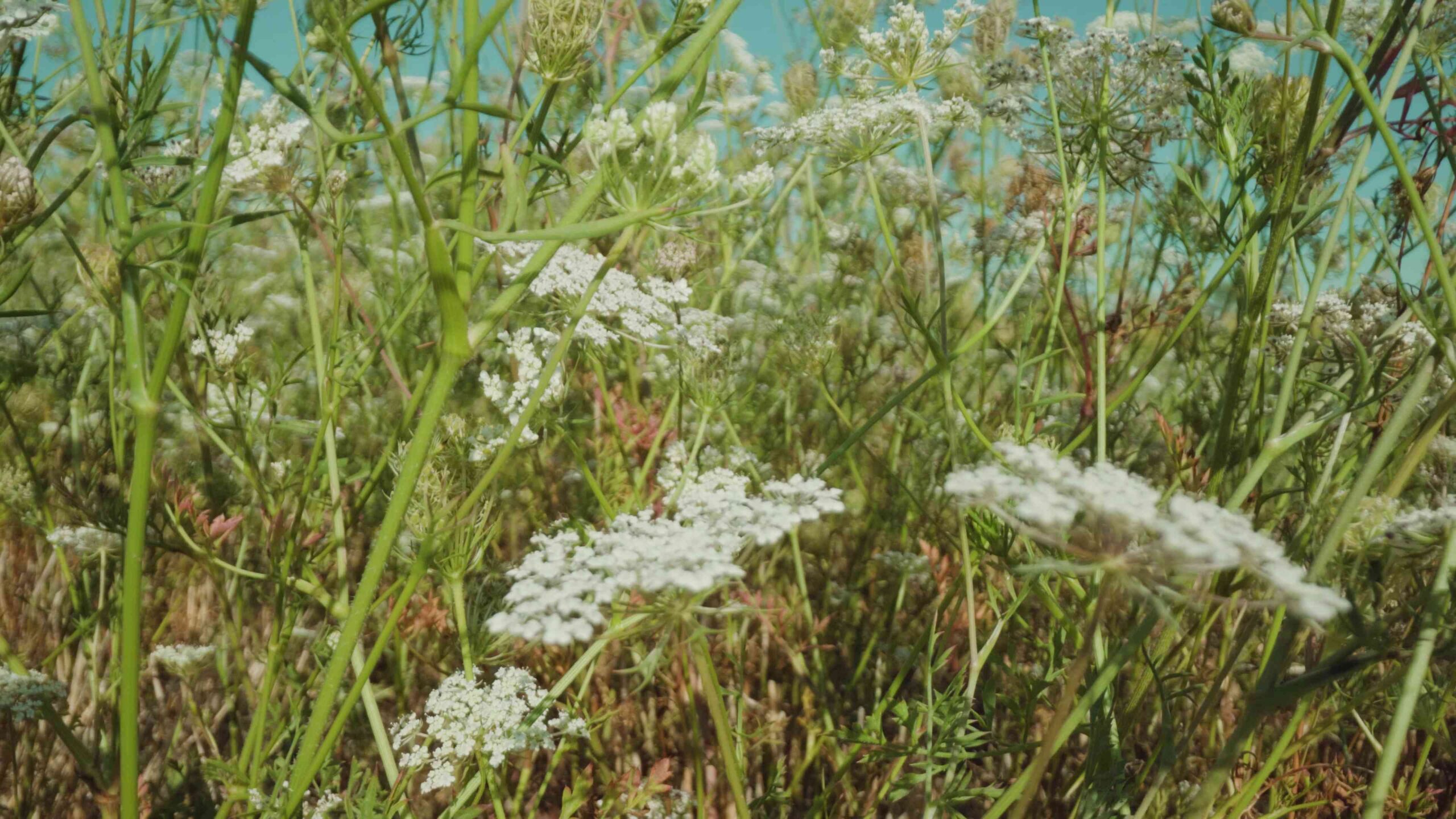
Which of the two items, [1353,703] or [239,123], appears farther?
[239,123]

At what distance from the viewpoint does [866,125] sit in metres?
1.78

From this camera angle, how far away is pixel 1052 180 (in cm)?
237

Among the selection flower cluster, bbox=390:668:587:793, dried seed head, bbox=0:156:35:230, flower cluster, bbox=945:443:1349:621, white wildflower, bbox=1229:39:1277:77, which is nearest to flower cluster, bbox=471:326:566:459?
flower cluster, bbox=390:668:587:793

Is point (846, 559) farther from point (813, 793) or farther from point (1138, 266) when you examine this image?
point (1138, 266)

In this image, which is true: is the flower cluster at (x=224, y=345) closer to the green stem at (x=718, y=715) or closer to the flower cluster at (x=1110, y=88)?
the green stem at (x=718, y=715)

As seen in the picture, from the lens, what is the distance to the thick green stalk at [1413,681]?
102 cm

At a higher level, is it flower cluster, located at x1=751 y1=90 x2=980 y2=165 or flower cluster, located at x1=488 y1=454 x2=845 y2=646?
flower cluster, located at x1=751 y1=90 x2=980 y2=165

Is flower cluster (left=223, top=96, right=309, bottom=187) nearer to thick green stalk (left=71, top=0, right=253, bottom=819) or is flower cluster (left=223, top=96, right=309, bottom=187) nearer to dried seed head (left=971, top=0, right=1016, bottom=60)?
thick green stalk (left=71, top=0, right=253, bottom=819)

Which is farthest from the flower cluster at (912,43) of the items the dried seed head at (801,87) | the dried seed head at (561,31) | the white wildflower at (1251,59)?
the white wildflower at (1251,59)

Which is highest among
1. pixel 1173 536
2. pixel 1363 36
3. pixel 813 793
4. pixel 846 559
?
pixel 1363 36

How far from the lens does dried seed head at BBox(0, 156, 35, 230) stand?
1.25 meters

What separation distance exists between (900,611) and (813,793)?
0.57 m

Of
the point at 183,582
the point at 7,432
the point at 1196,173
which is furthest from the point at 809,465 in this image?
the point at 7,432

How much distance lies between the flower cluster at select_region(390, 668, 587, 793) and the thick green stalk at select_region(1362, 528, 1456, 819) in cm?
107
